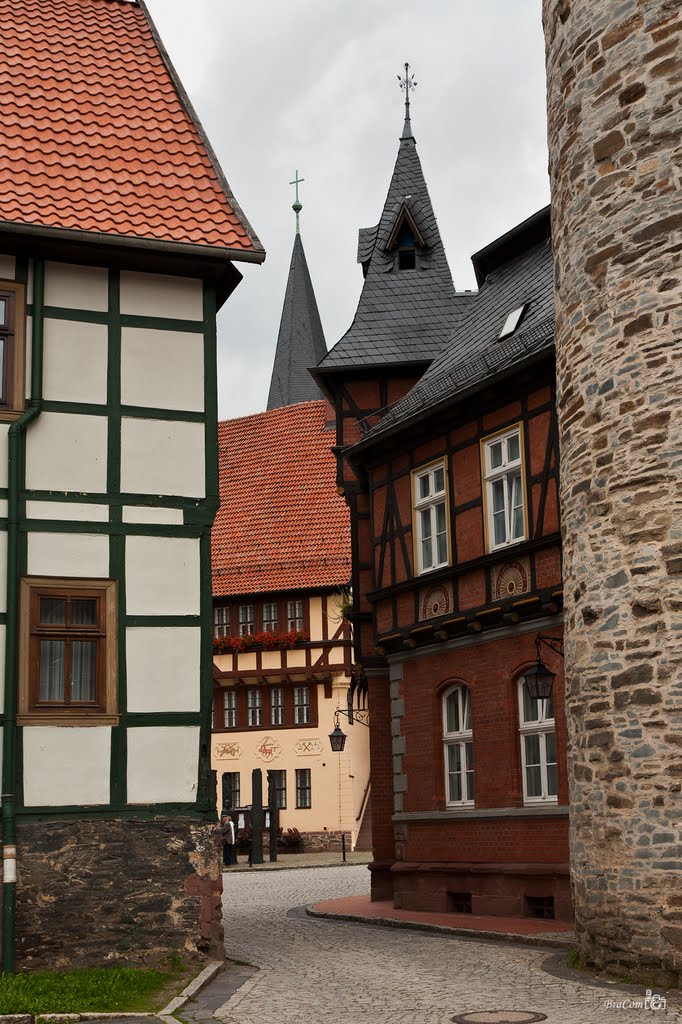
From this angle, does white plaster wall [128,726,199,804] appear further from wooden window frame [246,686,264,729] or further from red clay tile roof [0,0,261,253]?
wooden window frame [246,686,264,729]

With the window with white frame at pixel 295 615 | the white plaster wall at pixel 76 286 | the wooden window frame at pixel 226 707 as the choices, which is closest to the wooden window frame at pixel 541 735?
the white plaster wall at pixel 76 286

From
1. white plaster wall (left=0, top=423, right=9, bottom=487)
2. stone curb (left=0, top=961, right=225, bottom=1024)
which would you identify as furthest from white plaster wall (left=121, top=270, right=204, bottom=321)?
stone curb (left=0, top=961, right=225, bottom=1024)

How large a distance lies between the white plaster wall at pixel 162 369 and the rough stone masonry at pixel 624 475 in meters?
3.50

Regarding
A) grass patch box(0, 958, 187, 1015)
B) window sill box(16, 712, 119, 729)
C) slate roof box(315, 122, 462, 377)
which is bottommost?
grass patch box(0, 958, 187, 1015)

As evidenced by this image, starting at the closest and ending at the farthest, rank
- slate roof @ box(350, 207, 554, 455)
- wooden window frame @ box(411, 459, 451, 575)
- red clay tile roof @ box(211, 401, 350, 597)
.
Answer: slate roof @ box(350, 207, 554, 455), wooden window frame @ box(411, 459, 451, 575), red clay tile roof @ box(211, 401, 350, 597)

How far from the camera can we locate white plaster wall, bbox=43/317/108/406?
12.8 metres

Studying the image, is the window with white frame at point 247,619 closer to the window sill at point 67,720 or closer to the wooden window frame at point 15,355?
the wooden window frame at point 15,355

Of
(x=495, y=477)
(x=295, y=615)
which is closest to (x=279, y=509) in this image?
(x=295, y=615)

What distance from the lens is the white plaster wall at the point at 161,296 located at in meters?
13.3

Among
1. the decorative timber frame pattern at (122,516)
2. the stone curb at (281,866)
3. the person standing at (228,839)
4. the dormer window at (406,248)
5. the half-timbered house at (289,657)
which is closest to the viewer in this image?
the decorative timber frame pattern at (122,516)

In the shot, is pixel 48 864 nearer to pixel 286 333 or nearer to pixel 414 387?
pixel 414 387

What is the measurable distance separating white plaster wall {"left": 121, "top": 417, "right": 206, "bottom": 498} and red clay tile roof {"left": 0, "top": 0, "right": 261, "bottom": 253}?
1.79m

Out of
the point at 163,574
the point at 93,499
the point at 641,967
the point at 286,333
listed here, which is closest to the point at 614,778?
the point at 641,967

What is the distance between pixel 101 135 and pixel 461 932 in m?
9.37
